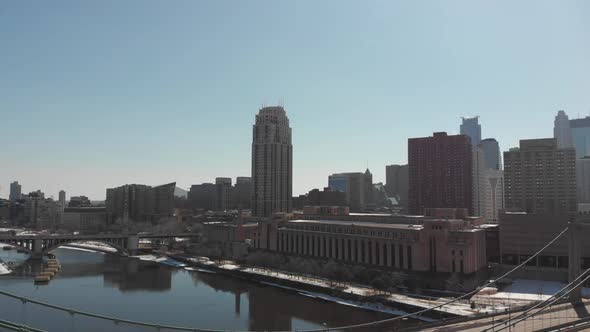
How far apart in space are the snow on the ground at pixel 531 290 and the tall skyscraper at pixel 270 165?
50.4 m

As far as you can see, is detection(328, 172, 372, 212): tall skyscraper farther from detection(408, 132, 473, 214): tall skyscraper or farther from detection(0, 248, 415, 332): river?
detection(0, 248, 415, 332): river

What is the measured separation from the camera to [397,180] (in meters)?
175

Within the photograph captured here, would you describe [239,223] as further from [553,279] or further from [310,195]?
[310,195]

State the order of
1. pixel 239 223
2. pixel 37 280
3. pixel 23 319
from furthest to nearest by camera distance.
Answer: pixel 239 223 < pixel 37 280 < pixel 23 319

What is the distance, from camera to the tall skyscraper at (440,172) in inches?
3551

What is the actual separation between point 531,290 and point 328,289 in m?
16.7

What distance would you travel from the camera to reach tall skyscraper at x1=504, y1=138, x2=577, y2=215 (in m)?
76.8

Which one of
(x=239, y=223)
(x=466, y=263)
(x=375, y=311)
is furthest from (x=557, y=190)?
(x=375, y=311)

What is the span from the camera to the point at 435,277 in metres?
41.9

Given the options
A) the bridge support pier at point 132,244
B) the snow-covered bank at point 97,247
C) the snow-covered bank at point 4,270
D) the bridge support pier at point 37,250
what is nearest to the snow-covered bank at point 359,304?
the snow-covered bank at point 4,270

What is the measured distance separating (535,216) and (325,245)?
22100 millimetres

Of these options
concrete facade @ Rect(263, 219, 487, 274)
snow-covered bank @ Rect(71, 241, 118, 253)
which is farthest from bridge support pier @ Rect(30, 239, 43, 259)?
concrete facade @ Rect(263, 219, 487, 274)

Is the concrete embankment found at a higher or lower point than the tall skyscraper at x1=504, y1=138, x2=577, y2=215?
lower

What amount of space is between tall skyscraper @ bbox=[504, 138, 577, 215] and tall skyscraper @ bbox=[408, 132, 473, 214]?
398 inches
